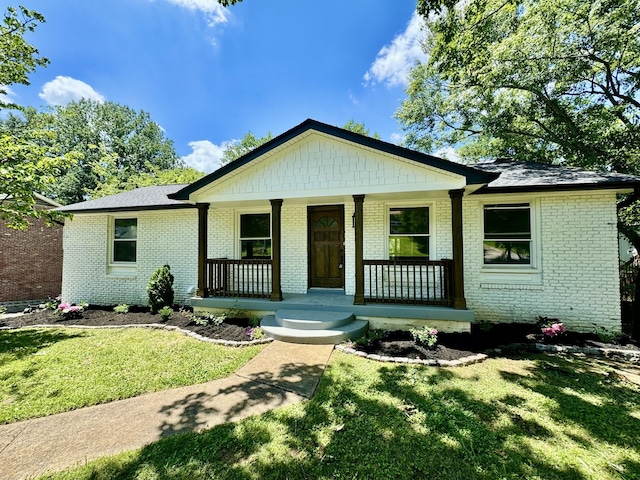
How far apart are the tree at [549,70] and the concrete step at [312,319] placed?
655cm

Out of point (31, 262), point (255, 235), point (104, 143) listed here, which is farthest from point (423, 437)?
point (104, 143)

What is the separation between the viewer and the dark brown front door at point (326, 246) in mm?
8031

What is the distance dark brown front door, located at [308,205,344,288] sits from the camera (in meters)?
8.03

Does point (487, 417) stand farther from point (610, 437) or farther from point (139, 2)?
point (139, 2)

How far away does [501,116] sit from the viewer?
983 cm

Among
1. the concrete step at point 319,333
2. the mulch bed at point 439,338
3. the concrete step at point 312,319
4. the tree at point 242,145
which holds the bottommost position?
the mulch bed at point 439,338

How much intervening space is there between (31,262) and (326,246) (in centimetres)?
1448

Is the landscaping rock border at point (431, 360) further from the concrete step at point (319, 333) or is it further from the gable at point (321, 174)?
the gable at point (321, 174)

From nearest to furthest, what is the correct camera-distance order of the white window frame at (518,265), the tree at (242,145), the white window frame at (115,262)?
the white window frame at (518,265)
the white window frame at (115,262)
the tree at (242,145)

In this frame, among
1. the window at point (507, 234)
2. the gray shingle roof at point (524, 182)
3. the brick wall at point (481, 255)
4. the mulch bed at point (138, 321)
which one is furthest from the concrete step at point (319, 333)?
the gray shingle roof at point (524, 182)

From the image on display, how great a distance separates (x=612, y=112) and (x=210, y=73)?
50.7ft

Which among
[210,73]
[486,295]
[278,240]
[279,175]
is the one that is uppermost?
[210,73]

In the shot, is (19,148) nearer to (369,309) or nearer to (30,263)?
(30,263)

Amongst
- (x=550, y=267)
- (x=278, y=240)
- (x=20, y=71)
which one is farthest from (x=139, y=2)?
(x=550, y=267)
